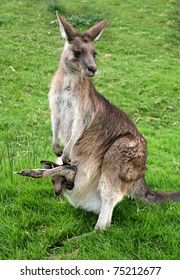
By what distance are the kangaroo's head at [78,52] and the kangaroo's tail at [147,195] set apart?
118 cm

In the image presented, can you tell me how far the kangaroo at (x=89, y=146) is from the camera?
3.49 meters

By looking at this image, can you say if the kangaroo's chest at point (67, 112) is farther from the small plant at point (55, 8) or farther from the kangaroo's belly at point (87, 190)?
the small plant at point (55, 8)

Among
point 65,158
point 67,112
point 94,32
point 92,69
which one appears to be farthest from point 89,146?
point 94,32

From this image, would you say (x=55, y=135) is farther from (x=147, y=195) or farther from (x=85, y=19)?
(x=85, y=19)

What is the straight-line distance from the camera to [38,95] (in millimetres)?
8484

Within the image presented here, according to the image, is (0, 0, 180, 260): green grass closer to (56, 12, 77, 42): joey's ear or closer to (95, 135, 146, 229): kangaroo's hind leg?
(95, 135, 146, 229): kangaroo's hind leg

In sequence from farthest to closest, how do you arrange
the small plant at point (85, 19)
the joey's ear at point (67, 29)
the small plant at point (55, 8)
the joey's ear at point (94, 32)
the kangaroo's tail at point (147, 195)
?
the small plant at point (55, 8) < the small plant at point (85, 19) < the kangaroo's tail at point (147, 195) < the joey's ear at point (94, 32) < the joey's ear at point (67, 29)

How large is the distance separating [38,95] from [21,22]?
14.2ft

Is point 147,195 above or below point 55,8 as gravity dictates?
below

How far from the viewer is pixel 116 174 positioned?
11.5 ft

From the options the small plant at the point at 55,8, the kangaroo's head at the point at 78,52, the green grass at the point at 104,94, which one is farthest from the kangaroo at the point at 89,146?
the small plant at the point at 55,8

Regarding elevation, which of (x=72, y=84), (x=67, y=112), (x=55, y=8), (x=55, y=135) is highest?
(x=72, y=84)

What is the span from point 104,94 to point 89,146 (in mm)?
5103

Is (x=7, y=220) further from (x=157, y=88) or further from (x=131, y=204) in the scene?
(x=157, y=88)
